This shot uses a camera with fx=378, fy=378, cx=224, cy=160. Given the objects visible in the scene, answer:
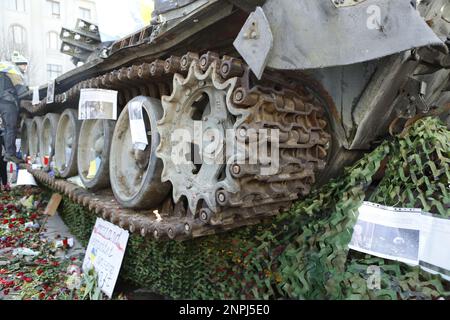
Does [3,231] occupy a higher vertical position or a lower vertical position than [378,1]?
lower

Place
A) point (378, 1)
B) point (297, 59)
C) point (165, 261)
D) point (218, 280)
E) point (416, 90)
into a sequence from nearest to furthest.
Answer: point (378, 1), point (297, 59), point (416, 90), point (218, 280), point (165, 261)

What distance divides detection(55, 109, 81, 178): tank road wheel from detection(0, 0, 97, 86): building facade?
1604 centimetres

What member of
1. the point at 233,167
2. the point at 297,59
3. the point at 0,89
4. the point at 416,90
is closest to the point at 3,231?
the point at 0,89

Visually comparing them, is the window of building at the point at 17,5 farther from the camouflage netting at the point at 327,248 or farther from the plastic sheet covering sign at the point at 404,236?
the plastic sheet covering sign at the point at 404,236

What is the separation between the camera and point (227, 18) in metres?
1.92

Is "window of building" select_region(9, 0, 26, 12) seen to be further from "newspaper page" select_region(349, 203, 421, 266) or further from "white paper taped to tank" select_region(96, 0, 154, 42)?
"newspaper page" select_region(349, 203, 421, 266)

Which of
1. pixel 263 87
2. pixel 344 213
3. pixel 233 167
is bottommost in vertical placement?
pixel 344 213

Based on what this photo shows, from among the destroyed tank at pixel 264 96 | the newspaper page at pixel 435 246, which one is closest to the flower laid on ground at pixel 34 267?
the destroyed tank at pixel 264 96

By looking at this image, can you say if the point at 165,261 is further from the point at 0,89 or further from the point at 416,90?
the point at 0,89

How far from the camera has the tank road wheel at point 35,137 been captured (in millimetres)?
5344

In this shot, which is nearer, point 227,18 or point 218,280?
point 227,18

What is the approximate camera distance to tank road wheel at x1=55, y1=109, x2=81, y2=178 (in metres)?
3.89

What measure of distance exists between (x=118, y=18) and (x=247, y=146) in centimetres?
365

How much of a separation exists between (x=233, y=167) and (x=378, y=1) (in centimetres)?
88
